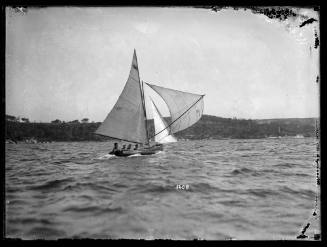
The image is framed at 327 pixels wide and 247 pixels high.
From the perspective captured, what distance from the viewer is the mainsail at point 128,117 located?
1612 centimetres

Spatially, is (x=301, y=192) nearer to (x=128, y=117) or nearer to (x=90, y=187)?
(x=90, y=187)

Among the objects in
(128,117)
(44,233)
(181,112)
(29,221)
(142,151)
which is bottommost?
→ (44,233)

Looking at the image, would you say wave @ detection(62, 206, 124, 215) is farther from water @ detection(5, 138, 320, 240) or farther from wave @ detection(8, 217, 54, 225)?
wave @ detection(8, 217, 54, 225)

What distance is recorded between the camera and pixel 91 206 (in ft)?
20.7

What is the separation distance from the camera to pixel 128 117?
1798cm

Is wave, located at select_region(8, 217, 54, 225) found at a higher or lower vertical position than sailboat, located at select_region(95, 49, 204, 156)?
lower

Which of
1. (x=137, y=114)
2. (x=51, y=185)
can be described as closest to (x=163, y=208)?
(x=51, y=185)

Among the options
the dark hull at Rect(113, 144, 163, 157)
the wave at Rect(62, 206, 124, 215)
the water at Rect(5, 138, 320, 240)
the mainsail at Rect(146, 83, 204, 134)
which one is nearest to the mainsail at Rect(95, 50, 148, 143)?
Answer: the dark hull at Rect(113, 144, 163, 157)

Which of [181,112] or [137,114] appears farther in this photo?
[181,112]

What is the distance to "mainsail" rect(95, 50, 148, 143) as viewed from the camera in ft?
52.9

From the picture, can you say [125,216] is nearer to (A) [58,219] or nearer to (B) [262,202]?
(A) [58,219]

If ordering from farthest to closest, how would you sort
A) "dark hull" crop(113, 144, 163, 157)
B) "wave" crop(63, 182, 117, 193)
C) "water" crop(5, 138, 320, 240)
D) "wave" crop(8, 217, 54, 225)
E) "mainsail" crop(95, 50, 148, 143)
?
"dark hull" crop(113, 144, 163, 157) < "mainsail" crop(95, 50, 148, 143) < "wave" crop(63, 182, 117, 193) < "wave" crop(8, 217, 54, 225) < "water" crop(5, 138, 320, 240)

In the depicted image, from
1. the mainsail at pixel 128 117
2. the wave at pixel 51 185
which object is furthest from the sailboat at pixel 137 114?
the wave at pixel 51 185

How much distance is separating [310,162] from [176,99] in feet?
39.1
